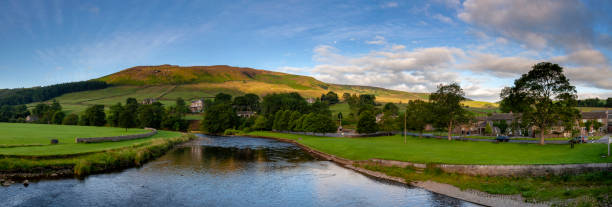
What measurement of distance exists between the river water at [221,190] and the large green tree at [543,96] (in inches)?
1199

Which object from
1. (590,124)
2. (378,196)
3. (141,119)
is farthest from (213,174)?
(590,124)

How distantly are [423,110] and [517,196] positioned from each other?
5083 cm

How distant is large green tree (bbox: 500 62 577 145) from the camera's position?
46.8 meters

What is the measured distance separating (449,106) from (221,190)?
5217cm

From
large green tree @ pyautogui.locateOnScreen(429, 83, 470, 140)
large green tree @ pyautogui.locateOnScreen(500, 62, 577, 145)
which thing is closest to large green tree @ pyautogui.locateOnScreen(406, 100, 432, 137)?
large green tree @ pyautogui.locateOnScreen(429, 83, 470, 140)

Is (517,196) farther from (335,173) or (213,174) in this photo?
(213,174)

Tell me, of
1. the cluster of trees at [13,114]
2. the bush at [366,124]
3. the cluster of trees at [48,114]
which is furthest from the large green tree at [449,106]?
the cluster of trees at [13,114]

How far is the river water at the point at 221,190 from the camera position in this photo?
26078 mm

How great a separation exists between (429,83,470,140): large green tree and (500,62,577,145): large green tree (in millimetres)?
14499

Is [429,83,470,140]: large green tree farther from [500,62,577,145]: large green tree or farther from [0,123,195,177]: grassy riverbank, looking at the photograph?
[0,123,195,177]: grassy riverbank

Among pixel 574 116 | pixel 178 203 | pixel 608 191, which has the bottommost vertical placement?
pixel 178 203

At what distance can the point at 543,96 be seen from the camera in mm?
48812

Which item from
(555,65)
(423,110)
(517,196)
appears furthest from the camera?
(423,110)

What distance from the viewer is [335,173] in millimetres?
39969
